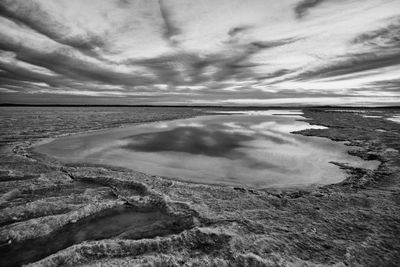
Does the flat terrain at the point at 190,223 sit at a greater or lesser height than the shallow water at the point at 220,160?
greater

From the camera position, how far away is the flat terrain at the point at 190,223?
12.2 ft

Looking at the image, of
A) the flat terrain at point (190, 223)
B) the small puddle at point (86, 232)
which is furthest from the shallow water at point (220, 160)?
the small puddle at point (86, 232)

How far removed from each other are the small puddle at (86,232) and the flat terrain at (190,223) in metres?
0.02

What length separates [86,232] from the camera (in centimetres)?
442

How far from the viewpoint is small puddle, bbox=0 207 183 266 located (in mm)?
3730

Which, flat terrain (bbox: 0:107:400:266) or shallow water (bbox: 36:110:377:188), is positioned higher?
flat terrain (bbox: 0:107:400:266)

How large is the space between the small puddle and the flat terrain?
0.6 inches

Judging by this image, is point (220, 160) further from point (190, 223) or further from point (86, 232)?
point (86, 232)

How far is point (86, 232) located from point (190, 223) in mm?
1979

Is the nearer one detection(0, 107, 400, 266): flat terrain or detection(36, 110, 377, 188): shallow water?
detection(0, 107, 400, 266): flat terrain

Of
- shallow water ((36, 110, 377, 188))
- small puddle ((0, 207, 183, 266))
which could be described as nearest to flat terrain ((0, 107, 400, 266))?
small puddle ((0, 207, 183, 266))

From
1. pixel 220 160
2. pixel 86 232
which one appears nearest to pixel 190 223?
pixel 86 232

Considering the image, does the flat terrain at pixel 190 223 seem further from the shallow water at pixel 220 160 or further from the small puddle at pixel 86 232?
the shallow water at pixel 220 160

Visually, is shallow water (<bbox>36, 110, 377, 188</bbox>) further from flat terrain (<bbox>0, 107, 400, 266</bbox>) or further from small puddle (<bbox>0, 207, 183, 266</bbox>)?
small puddle (<bbox>0, 207, 183, 266</bbox>)
